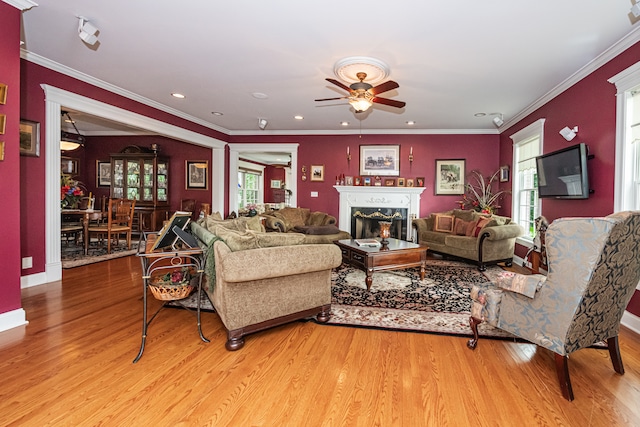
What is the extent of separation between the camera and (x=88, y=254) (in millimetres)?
5254

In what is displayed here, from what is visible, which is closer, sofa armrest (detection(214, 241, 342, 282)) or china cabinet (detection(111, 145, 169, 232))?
sofa armrest (detection(214, 241, 342, 282))

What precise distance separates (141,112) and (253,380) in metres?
4.66

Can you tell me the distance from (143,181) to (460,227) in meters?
7.01

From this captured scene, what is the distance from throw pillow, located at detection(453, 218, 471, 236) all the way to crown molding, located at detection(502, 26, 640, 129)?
6.58 feet

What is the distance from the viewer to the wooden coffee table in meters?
3.57

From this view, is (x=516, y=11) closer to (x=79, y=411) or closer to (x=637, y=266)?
(x=637, y=266)

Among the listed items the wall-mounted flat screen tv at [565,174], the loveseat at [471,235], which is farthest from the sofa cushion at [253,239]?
the loveseat at [471,235]

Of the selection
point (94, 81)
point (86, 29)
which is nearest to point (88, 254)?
point (94, 81)

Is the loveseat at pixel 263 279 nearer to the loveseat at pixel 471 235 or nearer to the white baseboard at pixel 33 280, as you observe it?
the white baseboard at pixel 33 280

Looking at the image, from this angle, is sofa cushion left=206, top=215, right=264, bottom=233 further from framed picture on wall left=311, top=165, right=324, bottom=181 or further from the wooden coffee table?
framed picture on wall left=311, top=165, right=324, bottom=181

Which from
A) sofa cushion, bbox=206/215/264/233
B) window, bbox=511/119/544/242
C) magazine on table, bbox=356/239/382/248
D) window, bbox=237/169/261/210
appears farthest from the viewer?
window, bbox=237/169/261/210

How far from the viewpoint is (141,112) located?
4879mm

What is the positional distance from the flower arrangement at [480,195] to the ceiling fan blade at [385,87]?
151 inches

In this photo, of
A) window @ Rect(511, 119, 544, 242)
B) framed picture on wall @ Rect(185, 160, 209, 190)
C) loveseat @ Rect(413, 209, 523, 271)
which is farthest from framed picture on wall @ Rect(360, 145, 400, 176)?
framed picture on wall @ Rect(185, 160, 209, 190)
